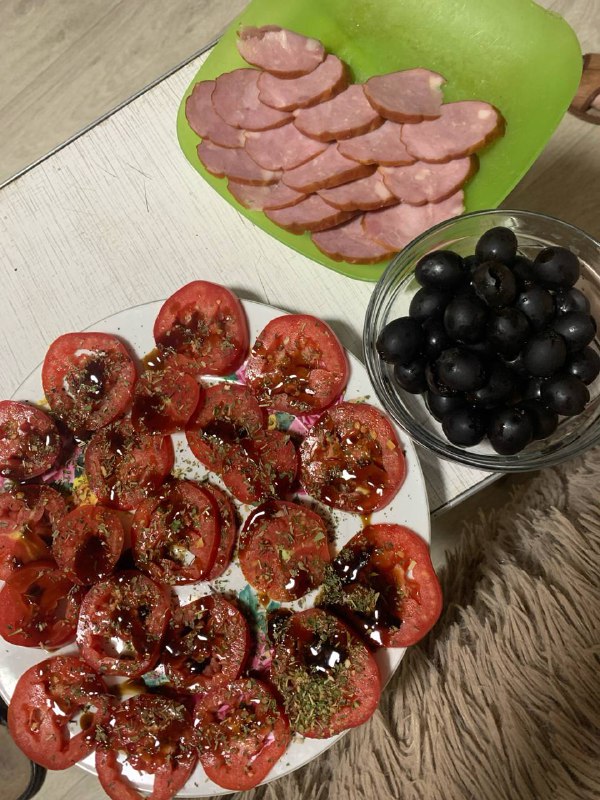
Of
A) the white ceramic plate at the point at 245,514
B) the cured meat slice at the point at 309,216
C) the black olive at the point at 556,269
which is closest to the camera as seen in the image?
the black olive at the point at 556,269

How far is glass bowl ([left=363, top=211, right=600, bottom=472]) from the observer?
816 mm

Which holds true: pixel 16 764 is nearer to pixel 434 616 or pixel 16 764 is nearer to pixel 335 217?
pixel 434 616

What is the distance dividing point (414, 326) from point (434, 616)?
396mm

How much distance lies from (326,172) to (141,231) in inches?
13.5

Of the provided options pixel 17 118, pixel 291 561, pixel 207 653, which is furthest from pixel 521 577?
pixel 17 118

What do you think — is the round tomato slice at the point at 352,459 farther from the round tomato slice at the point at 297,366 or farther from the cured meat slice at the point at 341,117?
the cured meat slice at the point at 341,117

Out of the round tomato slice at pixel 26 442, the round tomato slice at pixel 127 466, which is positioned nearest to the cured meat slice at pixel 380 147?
the round tomato slice at pixel 127 466

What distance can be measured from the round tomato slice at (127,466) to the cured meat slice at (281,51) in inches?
24.4

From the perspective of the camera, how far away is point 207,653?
91 cm

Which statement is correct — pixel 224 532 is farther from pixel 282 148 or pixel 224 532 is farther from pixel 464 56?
pixel 464 56

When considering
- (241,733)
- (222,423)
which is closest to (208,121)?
(222,423)

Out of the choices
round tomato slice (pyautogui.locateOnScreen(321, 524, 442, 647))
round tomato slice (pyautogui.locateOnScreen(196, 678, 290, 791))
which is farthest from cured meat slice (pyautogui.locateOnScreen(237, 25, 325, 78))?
round tomato slice (pyautogui.locateOnScreen(196, 678, 290, 791))

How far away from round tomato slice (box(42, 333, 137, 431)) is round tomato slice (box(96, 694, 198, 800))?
1.40 feet

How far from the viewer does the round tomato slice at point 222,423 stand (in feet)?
3.04
